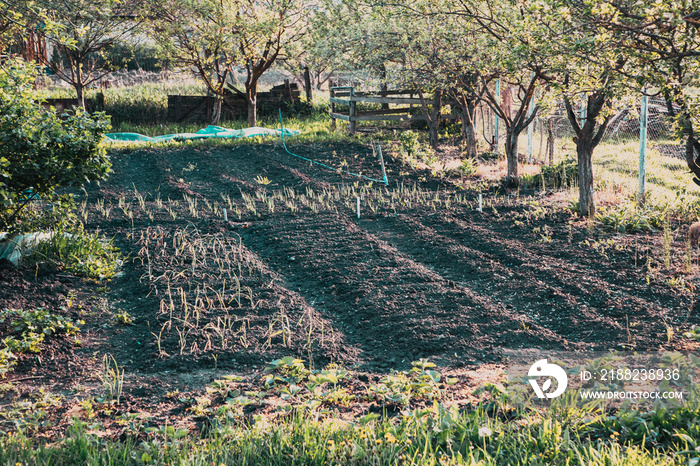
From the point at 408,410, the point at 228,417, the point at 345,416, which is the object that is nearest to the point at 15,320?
the point at 228,417

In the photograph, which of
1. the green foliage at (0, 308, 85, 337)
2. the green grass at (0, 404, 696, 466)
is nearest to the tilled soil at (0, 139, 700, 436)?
the green foliage at (0, 308, 85, 337)

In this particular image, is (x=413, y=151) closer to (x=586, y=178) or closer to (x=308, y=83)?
(x=586, y=178)

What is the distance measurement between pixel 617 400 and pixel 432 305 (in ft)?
6.34

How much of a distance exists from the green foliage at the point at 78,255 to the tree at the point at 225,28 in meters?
9.95

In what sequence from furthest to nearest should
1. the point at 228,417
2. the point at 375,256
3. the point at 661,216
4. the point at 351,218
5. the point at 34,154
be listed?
the point at 351,218, the point at 661,216, the point at 375,256, the point at 34,154, the point at 228,417

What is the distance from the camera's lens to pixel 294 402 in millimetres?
3504

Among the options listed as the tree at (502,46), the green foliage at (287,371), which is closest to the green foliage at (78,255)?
the green foliage at (287,371)

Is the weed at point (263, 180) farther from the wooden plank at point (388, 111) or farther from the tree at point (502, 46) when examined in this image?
the wooden plank at point (388, 111)

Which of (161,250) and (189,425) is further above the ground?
(161,250)

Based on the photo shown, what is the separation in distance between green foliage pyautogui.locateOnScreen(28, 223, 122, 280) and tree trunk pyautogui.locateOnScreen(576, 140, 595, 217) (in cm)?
600

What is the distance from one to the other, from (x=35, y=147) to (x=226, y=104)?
14.0 m

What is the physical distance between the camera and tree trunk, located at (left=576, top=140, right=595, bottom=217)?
25.7ft

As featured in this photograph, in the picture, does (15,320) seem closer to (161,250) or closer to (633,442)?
(161,250)

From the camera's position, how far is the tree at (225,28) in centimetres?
1516
